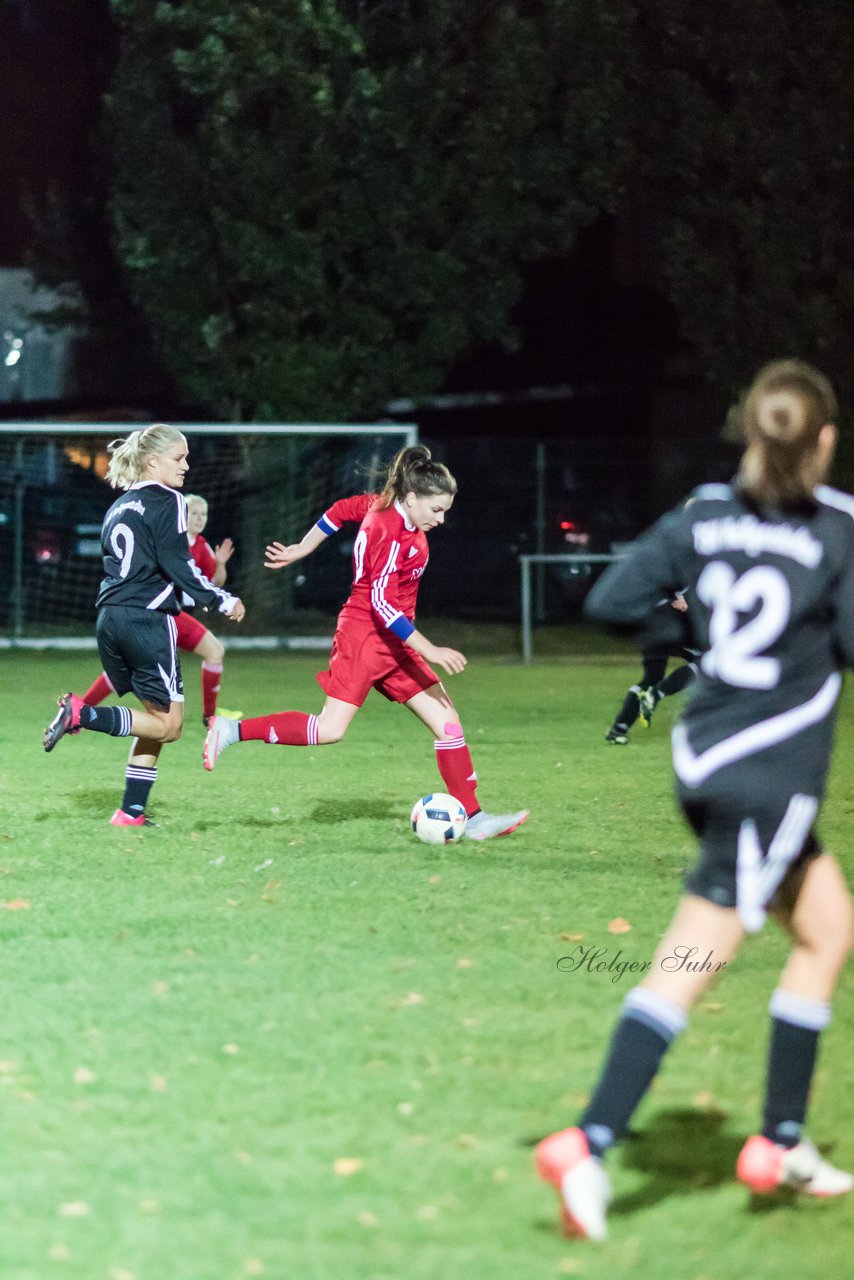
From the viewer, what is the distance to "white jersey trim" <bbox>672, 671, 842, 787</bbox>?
346 cm

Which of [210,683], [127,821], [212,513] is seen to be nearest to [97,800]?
[127,821]

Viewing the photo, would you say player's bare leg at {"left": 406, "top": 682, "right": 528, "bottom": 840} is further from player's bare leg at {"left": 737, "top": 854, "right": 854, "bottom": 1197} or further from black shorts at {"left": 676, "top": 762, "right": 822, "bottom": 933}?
black shorts at {"left": 676, "top": 762, "right": 822, "bottom": 933}

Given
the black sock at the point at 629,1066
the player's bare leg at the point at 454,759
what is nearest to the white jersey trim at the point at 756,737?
the black sock at the point at 629,1066

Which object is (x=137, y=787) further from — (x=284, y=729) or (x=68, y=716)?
(x=284, y=729)

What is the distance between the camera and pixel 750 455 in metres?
3.52

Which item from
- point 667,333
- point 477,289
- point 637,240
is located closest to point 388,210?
point 477,289

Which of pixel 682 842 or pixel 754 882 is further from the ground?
pixel 754 882

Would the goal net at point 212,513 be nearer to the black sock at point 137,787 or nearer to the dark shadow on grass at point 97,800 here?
the dark shadow on grass at point 97,800

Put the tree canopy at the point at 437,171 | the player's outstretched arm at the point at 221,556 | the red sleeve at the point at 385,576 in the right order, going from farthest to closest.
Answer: the tree canopy at the point at 437,171 → the player's outstretched arm at the point at 221,556 → the red sleeve at the point at 385,576

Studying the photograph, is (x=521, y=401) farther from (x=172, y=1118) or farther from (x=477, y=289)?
(x=172, y=1118)

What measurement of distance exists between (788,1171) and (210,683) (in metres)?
8.87

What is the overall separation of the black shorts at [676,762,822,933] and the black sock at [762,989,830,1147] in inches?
11.0

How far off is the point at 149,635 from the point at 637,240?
75.7 ft

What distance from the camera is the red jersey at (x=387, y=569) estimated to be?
769 centimetres
